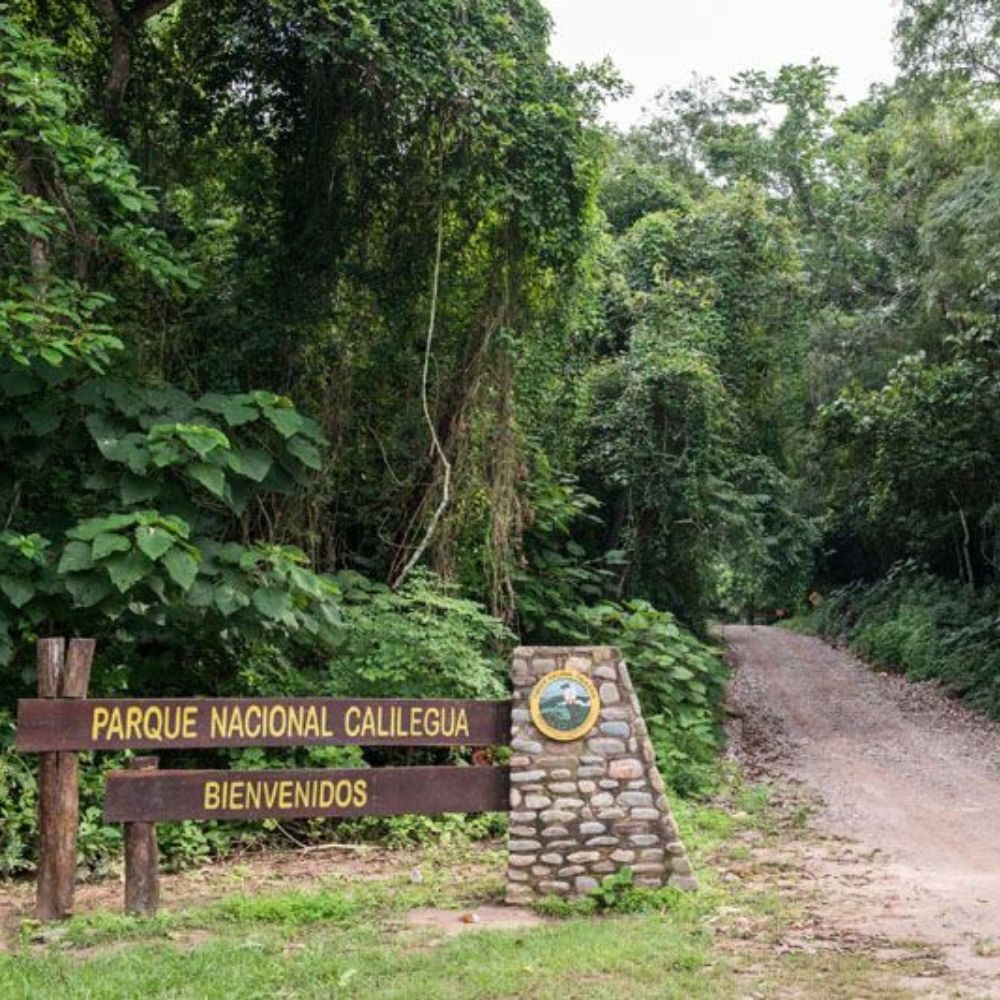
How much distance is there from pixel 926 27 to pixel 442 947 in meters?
14.1

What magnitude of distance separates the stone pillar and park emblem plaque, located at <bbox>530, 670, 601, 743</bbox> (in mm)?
19

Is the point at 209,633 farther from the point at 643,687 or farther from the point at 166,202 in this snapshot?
the point at 643,687

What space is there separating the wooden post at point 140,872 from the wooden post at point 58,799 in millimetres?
296

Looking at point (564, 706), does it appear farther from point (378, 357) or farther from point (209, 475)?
point (378, 357)

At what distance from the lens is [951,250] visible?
16484 millimetres

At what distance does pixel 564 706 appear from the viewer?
21.4 feet

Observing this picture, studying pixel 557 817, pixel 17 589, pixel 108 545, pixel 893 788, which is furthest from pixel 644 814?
pixel 893 788

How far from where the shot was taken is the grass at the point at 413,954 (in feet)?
15.9

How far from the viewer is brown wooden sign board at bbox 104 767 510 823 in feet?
20.3

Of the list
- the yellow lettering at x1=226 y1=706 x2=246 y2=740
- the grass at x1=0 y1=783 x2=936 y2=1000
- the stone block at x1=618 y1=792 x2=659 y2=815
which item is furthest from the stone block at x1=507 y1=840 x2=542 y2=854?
the yellow lettering at x1=226 y1=706 x2=246 y2=740

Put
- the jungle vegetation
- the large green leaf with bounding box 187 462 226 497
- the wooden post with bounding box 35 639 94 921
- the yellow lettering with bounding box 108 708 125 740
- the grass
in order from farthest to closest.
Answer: the jungle vegetation
the large green leaf with bounding box 187 462 226 497
the yellow lettering with bounding box 108 708 125 740
the wooden post with bounding box 35 639 94 921
the grass

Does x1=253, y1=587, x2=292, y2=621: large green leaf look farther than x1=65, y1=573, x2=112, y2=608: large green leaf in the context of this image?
Yes

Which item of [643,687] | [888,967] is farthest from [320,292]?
[888,967]

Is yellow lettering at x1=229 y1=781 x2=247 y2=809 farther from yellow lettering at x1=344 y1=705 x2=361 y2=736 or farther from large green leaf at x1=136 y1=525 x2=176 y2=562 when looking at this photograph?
large green leaf at x1=136 y1=525 x2=176 y2=562
